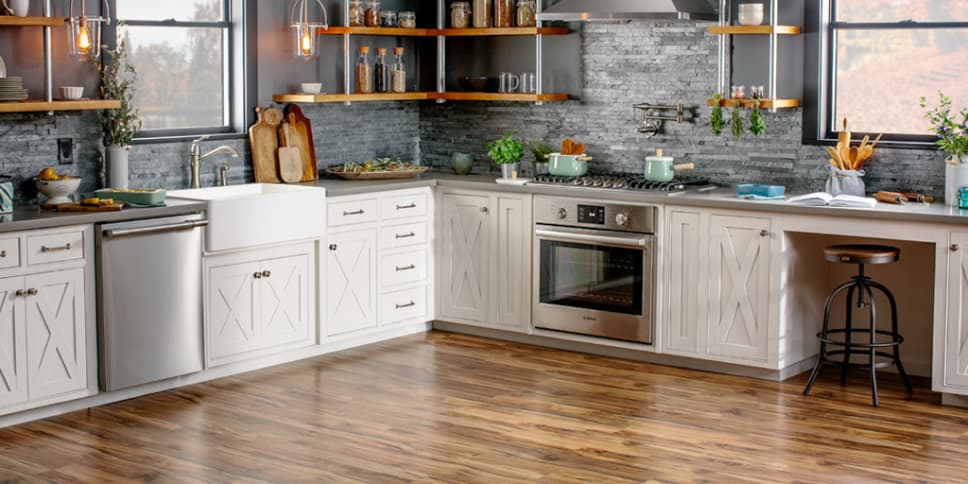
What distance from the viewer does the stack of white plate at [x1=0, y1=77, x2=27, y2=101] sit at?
19.0 feet

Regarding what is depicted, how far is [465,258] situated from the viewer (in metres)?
7.49

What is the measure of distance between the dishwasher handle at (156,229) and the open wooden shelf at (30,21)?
1.01 metres

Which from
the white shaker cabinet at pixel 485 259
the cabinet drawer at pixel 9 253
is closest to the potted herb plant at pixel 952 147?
the white shaker cabinet at pixel 485 259

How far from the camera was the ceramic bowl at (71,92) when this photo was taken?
238 inches

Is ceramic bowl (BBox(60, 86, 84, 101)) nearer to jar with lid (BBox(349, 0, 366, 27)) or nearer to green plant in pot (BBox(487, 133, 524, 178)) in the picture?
jar with lid (BBox(349, 0, 366, 27))

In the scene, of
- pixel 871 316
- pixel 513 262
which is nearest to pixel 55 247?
pixel 513 262

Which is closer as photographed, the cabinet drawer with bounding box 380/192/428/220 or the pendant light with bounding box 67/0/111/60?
the pendant light with bounding box 67/0/111/60

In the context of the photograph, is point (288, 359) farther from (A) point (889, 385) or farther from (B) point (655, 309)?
(A) point (889, 385)

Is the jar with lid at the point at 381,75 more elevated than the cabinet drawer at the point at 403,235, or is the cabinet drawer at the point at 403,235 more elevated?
the jar with lid at the point at 381,75

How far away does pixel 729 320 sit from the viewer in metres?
6.51

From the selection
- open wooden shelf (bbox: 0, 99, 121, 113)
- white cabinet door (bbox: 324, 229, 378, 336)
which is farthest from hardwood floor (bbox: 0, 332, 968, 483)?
open wooden shelf (bbox: 0, 99, 121, 113)

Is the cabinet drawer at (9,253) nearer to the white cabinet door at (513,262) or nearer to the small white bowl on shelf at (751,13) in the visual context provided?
the white cabinet door at (513,262)

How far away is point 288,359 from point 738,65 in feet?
9.46

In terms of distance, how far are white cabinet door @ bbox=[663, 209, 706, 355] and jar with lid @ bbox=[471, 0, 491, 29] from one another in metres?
1.86
